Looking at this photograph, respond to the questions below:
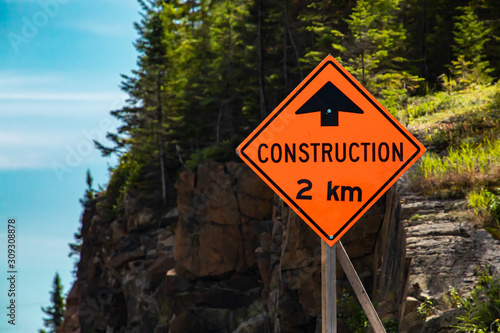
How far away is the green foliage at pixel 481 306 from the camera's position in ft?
17.6

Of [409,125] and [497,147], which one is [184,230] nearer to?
[409,125]

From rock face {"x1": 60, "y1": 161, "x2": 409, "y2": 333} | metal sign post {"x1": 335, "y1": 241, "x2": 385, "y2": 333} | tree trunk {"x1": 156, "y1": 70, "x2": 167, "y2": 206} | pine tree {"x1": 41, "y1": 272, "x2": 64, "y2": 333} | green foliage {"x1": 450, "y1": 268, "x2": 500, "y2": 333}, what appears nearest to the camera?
metal sign post {"x1": 335, "y1": 241, "x2": 385, "y2": 333}

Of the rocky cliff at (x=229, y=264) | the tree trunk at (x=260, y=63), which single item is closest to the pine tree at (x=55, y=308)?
the rocky cliff at (x=229, y=264)

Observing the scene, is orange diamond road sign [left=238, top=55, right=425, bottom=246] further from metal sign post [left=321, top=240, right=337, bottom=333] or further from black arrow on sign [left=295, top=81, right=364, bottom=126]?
metal sign post [left=321, top=240, right=337, bottom=333]

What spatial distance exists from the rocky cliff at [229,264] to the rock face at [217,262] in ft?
0.15

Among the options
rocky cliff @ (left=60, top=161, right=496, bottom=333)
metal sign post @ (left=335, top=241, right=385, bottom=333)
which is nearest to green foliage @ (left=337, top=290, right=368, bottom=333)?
rocky cliff @ (left=60, top=161, right=496, bottom=333)

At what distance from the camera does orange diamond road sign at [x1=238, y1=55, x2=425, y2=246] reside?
12.9 feet

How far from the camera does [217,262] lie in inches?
1019

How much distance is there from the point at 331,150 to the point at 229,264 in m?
22.6

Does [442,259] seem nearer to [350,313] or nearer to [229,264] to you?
[350,313]

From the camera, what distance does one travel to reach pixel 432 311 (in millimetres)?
6008

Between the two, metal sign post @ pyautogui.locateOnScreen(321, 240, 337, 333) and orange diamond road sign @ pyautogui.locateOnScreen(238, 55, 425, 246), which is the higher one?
orange diamond road sign @ pyautogui.locateOnScreen(238, 55, 425, 246)

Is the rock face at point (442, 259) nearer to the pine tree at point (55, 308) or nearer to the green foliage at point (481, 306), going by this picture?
the green foliage at point (481, 306)

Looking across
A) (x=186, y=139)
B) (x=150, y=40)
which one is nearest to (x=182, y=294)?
(x=186, y=139)
